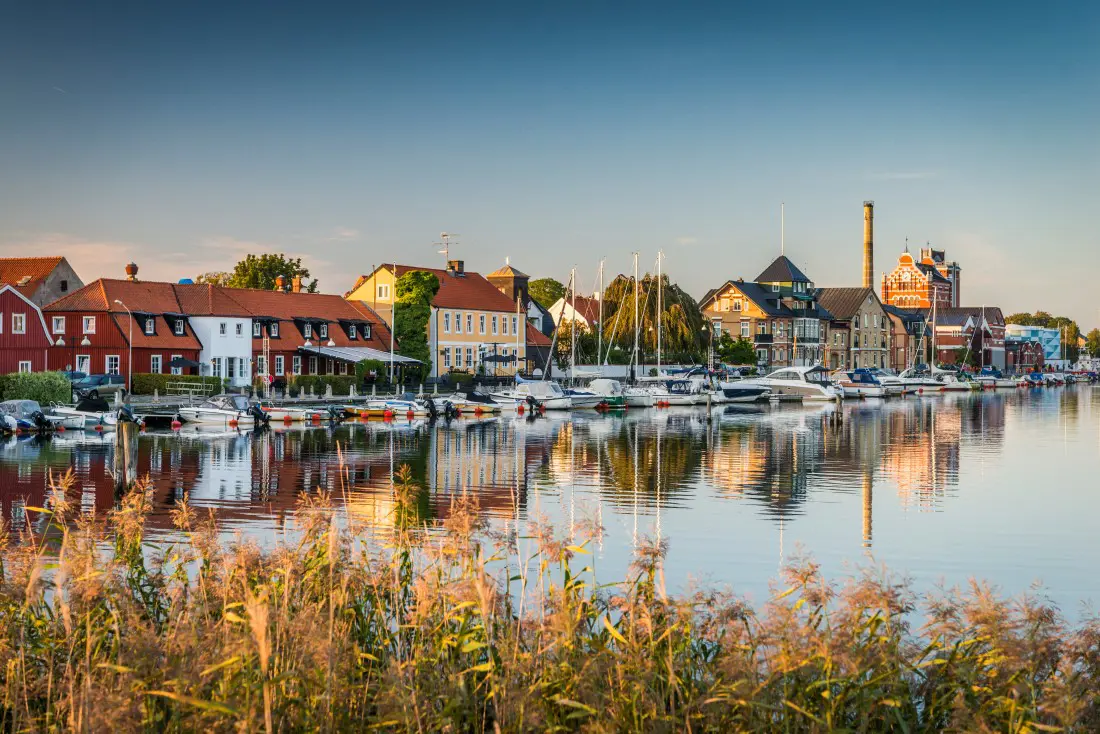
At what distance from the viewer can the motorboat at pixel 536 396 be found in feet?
238

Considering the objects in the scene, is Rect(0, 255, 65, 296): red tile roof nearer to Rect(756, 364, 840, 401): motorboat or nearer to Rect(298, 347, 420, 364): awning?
Rect(298, 347, 420, 364): awning

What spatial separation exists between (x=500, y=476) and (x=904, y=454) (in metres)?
17.4

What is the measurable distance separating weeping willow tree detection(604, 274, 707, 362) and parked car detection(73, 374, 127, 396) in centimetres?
3999

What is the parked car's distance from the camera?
61.2 meters

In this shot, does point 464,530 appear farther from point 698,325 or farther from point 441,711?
point 698,325

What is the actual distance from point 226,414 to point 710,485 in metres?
31.2

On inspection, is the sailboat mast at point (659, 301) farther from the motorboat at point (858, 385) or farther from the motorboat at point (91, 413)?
the motorboat at point (91, 413)

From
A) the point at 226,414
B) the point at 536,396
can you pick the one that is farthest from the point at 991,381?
the point at 226,414

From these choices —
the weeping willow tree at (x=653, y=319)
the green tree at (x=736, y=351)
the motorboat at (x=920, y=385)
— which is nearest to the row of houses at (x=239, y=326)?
the weeping willow tree at (x=653, y=319)

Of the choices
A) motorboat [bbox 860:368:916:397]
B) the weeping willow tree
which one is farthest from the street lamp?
motorboat [bbox 860:368:916:397]

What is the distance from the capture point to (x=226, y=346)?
2938 inches

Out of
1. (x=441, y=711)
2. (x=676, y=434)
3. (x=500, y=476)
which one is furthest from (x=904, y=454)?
(x=441, y=711)

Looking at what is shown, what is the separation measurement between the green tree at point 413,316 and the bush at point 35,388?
3100cm

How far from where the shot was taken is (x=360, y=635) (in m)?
10.5
